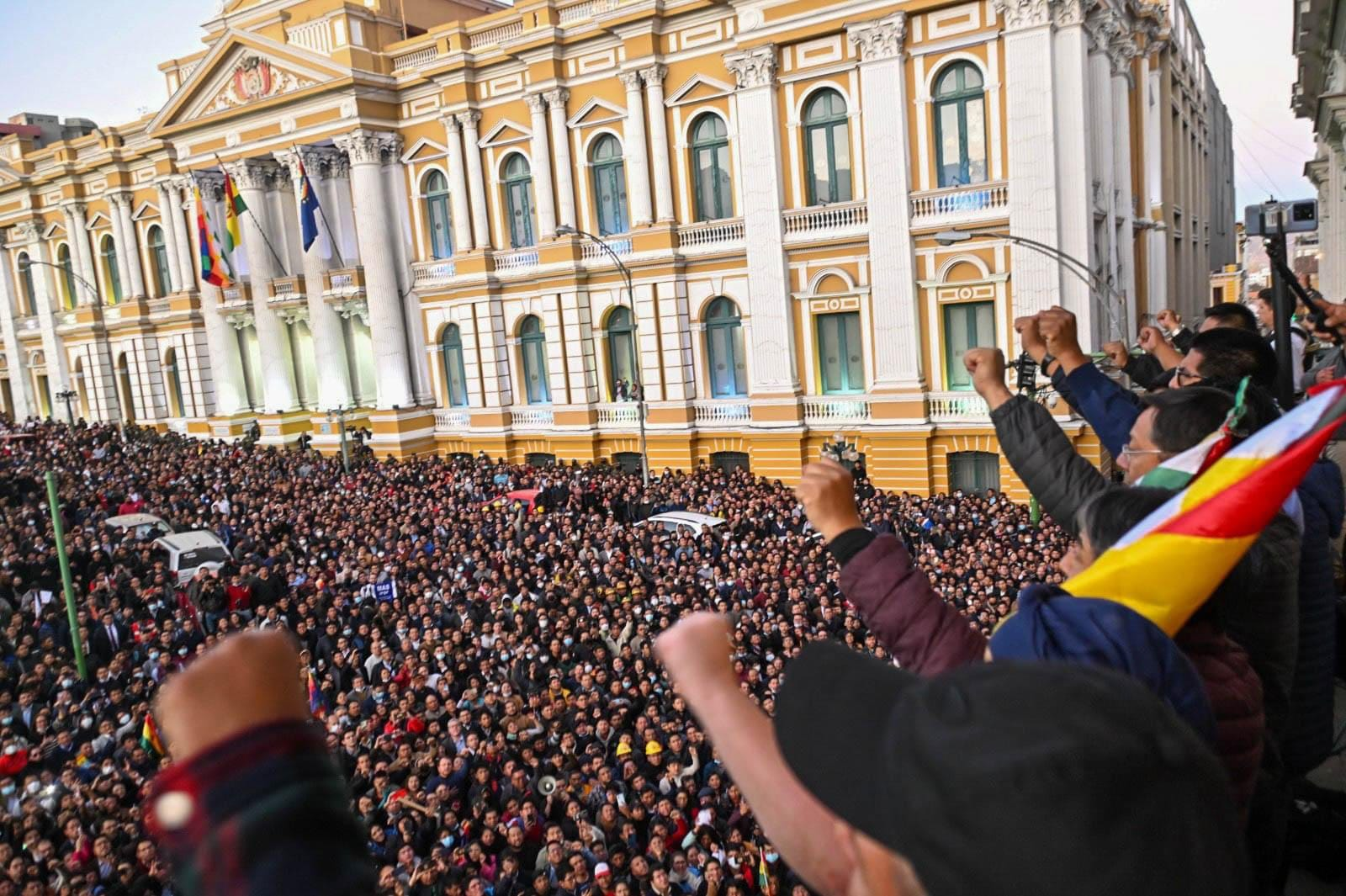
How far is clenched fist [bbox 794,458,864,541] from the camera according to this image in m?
2.32

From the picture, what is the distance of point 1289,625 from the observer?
2.71m

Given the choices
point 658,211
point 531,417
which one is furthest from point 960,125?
point 531,417

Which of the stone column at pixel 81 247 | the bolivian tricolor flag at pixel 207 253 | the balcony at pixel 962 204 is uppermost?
the stone column at pixel 81 247

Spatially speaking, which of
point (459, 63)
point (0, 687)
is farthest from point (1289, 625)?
point (459, 63)

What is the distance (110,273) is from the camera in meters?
38.5

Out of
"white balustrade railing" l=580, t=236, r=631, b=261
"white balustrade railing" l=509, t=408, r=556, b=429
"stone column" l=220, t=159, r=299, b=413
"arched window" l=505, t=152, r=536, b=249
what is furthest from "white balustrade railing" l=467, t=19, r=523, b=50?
"white balustrade railing" l=509, t=408, r=556, b=429

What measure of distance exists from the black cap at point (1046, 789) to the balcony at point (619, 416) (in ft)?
80.4

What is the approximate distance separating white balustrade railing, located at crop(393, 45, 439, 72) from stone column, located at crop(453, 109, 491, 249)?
6.55ft

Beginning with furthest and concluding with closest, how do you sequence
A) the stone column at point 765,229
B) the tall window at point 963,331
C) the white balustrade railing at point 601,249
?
the white balustrade railing at point 601,249 < the stone column at point 765,229 < the tall window at point 963,331

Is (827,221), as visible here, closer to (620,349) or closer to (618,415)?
(620,349)

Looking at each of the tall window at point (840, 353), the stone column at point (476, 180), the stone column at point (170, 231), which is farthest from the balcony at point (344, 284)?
the tall window at point (840, 353)

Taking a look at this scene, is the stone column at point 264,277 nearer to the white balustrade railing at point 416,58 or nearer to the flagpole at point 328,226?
the flagpole at point 328,226

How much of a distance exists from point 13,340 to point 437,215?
2720 centimetres

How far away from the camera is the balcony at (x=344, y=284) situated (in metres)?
29.7
